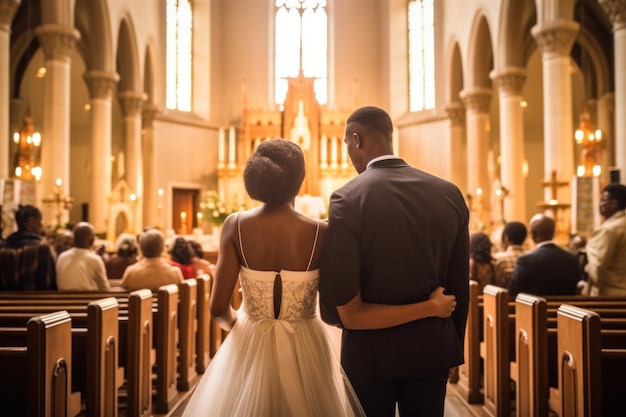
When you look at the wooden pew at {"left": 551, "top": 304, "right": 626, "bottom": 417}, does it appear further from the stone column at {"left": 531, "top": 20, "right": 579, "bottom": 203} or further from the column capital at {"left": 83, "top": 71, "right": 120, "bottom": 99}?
the column capital at {"left": 83, "top": 71, "right": 120, "bottom": 99}

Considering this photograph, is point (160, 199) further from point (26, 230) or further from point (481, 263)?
point (481, 263)

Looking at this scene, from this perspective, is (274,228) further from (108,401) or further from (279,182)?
→ (108,401)

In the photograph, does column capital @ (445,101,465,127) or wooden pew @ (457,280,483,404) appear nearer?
wooden pew @ (457,280,483,404)

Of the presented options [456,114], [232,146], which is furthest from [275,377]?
[232,146]

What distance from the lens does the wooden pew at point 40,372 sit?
10.4 feet

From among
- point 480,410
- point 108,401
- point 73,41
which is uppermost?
point 73,41

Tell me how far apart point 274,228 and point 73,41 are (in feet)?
42.9

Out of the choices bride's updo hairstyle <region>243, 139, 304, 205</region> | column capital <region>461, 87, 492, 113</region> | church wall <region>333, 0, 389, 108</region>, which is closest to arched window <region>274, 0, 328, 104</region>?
church wall <region>333, 0, 389, 108</region>

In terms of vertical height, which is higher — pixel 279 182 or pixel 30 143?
pixel 30 143

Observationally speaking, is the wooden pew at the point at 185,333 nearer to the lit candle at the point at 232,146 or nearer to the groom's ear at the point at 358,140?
the groom's ear at the point at 358,140

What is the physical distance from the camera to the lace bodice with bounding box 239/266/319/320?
2.63 meters

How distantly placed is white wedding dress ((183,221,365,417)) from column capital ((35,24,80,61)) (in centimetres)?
1280

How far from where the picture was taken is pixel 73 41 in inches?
561

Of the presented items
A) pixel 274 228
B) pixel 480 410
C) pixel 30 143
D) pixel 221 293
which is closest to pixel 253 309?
pixel 221 293
